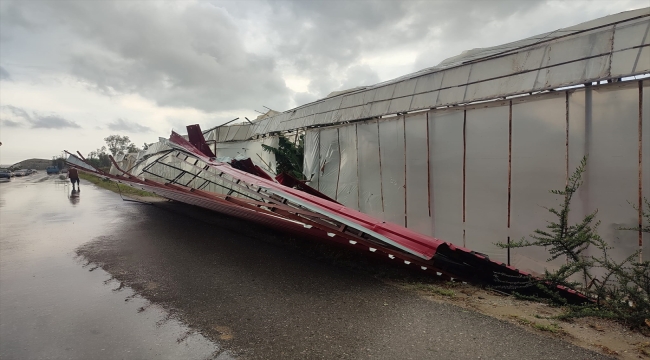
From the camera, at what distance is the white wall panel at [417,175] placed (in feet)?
20.9

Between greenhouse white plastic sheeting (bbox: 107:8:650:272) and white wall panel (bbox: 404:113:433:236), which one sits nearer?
greenhouse white plastic sheeting (bbox: 107:8:650:272)

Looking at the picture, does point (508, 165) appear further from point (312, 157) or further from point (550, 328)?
point (312, 157)

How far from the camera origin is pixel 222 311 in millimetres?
3488

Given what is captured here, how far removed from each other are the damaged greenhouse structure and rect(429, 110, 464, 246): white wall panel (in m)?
0.02

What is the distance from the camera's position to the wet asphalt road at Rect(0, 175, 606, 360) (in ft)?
9.01

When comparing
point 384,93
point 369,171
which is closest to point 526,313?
point 369,171

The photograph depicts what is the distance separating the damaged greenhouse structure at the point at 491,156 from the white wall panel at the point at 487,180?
17 mm

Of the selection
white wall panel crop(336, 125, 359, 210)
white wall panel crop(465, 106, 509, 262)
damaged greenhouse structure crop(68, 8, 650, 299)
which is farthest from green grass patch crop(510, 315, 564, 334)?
white wall panel crop(336, 125, 359, 210)

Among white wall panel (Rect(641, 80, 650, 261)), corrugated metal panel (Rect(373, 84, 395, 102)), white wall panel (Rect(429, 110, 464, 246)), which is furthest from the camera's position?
corrugated metal panel (Rect(373, 84, 395, 102))

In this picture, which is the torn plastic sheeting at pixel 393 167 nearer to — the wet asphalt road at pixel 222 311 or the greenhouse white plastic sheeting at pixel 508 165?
the greenhouse white plastic sheeting at pixel 508 165

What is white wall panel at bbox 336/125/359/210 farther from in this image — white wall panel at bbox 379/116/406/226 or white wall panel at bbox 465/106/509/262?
white wall panel at bbox 465/106/509/262

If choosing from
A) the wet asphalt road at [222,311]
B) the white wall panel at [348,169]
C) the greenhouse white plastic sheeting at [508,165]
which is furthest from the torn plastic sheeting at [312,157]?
the wet asphalt road at [222,311]

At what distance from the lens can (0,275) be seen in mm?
4832

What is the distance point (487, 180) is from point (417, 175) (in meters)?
1.40
